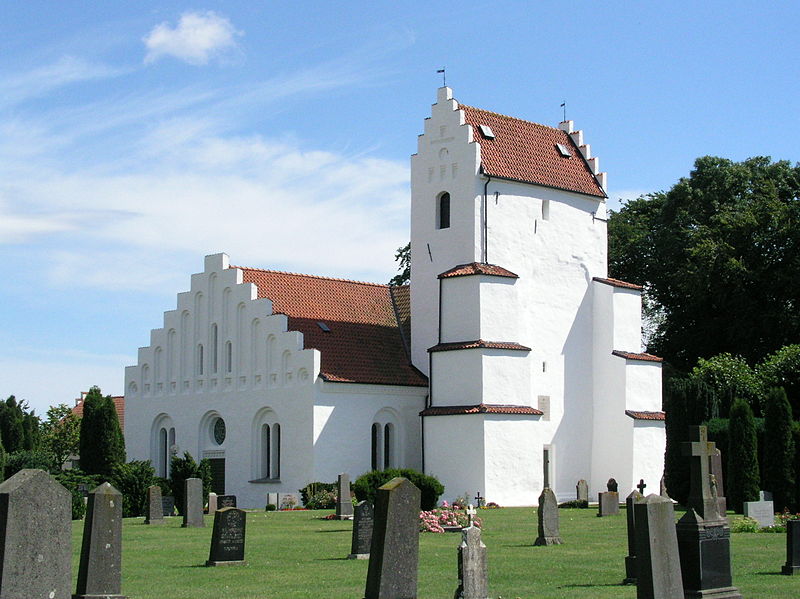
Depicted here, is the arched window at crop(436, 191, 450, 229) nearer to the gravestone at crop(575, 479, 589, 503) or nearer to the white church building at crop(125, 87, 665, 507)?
the white church building at crop(125, 87, 665, 507)

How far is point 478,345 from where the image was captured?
40094 mm

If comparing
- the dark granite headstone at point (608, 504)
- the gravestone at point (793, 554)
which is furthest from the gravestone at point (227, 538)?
the dark granite headstone at point (608, 504)

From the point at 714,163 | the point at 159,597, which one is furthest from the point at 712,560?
the point at 714,163

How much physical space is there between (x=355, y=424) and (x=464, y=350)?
16.6ft

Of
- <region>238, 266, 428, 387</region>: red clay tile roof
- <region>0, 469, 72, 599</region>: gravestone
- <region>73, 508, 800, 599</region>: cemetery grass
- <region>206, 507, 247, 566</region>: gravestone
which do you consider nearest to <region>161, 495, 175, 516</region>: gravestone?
<region>238, 266, 428, 387</region>: red clay tile roof

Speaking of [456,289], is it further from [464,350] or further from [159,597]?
[159,597]

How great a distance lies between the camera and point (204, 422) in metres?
46.2

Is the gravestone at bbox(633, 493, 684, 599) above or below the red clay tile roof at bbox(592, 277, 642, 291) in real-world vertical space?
below

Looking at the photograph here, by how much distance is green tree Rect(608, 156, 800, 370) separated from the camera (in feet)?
168

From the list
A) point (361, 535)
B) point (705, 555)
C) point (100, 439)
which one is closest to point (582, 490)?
point (100, 439)

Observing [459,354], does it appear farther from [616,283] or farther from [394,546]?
[394,546]

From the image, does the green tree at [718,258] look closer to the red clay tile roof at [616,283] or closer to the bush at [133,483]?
the red clay tile roof at [616,283]

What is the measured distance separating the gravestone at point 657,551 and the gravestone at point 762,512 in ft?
45.9

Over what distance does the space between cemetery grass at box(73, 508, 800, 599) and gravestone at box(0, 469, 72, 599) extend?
535 cm
